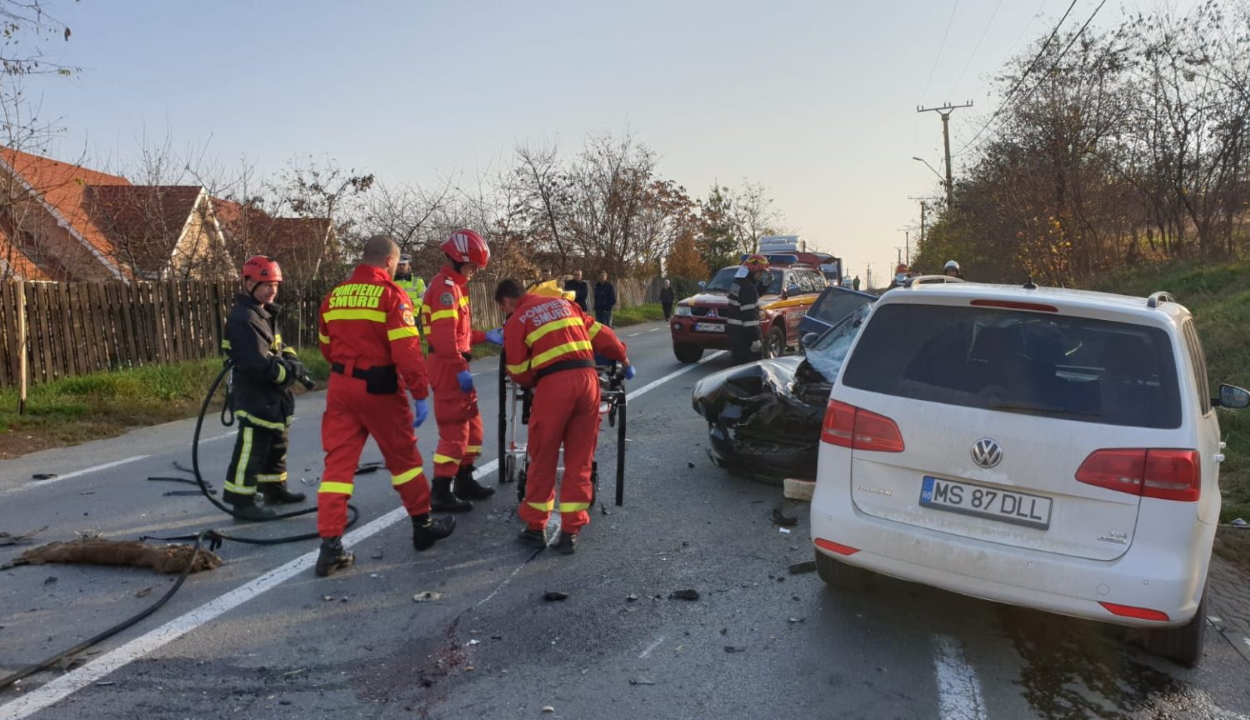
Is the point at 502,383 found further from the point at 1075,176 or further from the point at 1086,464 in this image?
the point at 1075,176

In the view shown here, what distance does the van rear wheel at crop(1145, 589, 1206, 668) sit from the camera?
3709 millimetres

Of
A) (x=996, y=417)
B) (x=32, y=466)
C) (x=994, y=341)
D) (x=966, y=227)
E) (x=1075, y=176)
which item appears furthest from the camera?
(x=966, y=227)

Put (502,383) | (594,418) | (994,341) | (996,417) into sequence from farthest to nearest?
(502,383), (594,418), (994,341), (996,417)

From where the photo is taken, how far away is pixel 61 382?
1159cm

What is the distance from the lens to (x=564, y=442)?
17.4ft

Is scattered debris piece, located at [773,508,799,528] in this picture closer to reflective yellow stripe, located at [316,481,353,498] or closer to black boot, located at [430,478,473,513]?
black boot, located at [430,478,473,513]

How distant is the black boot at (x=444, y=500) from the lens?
600 centimetres

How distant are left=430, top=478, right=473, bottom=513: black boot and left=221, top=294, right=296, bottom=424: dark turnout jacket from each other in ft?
3.81

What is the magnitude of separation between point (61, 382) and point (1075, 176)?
840 inches

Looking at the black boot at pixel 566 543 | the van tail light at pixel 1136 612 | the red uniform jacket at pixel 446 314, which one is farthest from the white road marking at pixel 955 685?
the red uniform jacket at pixel 446 314

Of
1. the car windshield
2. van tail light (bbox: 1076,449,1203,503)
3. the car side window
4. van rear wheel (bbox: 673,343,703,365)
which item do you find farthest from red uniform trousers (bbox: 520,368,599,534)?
van rear wheel (bbox: 673,343,703,365)

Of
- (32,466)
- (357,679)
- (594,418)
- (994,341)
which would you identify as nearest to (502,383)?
(594,418)

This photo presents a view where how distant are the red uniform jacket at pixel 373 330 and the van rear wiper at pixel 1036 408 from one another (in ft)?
9.35

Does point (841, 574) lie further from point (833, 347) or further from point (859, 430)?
point (833, 347)
